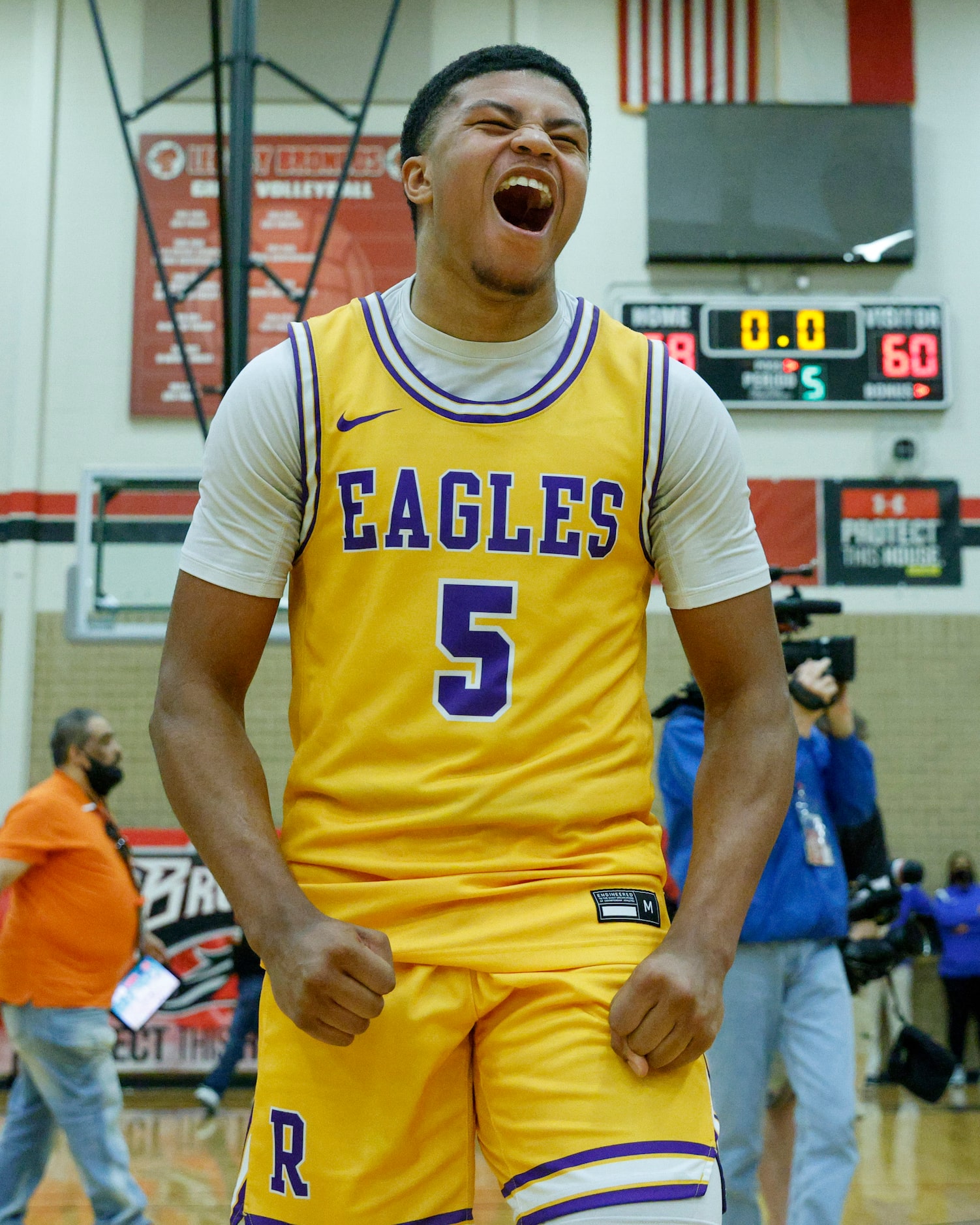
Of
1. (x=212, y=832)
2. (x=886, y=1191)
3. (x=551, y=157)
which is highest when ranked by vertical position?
(x=551, y=157)

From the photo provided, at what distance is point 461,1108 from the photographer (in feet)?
5.13

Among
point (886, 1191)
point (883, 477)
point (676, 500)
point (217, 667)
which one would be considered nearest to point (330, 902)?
point (217, 667)

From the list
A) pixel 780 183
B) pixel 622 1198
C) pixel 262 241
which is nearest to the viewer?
pixel 622 1198

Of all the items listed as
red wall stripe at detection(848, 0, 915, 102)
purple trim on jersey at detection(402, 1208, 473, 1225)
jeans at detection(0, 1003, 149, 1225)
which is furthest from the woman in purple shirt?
purple trim on jersey at detection(402, 1208, 473, 1225)

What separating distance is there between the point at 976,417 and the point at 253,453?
9.56m

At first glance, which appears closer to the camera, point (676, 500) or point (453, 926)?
point (453, 926)

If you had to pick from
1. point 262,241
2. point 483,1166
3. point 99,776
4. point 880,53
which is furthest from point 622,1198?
point 880,53

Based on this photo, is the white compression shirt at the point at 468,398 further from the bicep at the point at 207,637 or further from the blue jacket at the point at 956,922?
the blue jacket at the point at 956,922

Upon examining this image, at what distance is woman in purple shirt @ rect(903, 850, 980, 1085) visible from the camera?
9.08 meters

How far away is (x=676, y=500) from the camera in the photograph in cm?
171

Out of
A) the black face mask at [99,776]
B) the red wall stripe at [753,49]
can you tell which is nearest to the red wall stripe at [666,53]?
the red wall stripe at [753,49]

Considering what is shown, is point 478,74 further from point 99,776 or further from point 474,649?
point 99,776

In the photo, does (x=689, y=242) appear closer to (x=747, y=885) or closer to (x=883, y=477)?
(x=883, y=477)

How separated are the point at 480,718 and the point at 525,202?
68 cm
